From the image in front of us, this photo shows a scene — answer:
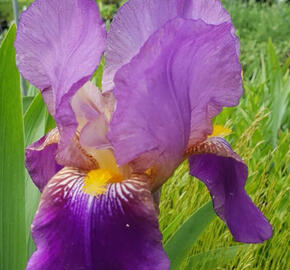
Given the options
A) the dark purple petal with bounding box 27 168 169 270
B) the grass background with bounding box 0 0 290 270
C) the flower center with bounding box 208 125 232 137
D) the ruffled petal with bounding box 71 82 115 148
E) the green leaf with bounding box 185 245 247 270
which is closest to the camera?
the dark purple petal with bounding box 27 168 169 270

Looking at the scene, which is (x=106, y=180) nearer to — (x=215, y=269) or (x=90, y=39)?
(x=90, y=39)

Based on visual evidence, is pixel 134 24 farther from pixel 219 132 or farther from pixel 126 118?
pixel 219 132

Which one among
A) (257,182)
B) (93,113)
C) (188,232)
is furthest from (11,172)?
(257,182)

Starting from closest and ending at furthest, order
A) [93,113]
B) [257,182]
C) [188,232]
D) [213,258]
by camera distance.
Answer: [93,113]
[188,232]
[213,258]
[257,182]

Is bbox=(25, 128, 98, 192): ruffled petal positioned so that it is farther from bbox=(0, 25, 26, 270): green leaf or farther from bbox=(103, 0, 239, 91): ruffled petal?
bbox=(103, 0, 239, 91): ruffled petal

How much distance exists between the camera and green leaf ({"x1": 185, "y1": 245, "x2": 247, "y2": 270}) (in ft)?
3.72

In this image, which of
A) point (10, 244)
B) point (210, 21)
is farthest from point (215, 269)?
point (210, 21)

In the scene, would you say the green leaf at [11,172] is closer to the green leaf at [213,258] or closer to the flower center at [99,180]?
the flower center at [99,180]

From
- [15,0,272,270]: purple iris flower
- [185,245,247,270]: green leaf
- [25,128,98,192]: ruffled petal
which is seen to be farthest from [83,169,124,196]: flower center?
[185,245,247,270]: green leaf

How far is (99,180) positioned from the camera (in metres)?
0.79

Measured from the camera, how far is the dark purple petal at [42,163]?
3.02 ft

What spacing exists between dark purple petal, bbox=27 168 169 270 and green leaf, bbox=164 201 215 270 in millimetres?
234

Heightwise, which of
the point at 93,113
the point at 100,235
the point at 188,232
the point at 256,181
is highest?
the point at 93,113

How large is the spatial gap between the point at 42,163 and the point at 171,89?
0.31 metres
